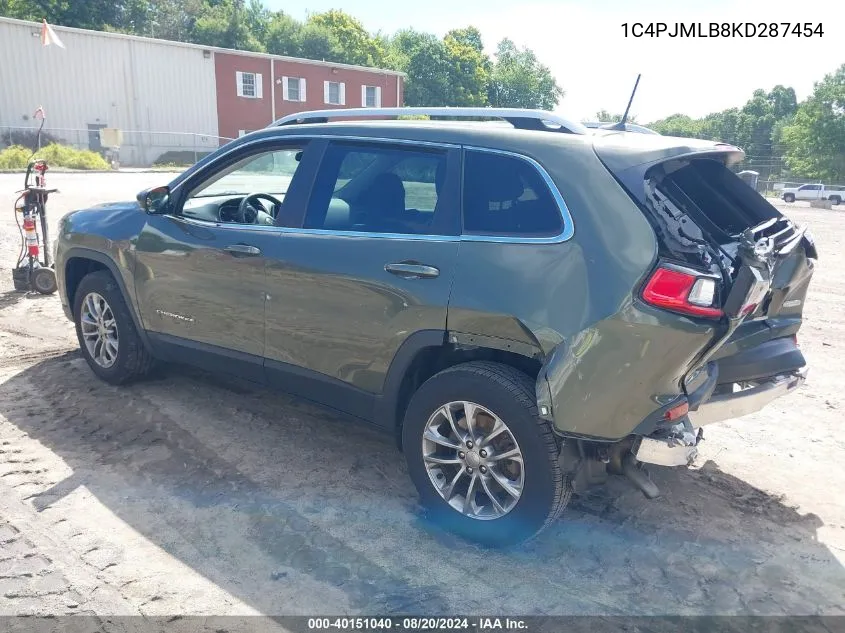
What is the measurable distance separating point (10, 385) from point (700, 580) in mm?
4752

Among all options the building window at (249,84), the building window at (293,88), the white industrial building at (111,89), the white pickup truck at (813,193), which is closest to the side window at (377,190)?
the white industrial building at (111,89)

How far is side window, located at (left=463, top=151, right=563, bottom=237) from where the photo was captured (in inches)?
123

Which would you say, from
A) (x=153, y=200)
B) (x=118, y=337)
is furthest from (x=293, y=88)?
(x=153, y=200)

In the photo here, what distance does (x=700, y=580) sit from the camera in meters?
3.10

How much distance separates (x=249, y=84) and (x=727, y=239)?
144 ft

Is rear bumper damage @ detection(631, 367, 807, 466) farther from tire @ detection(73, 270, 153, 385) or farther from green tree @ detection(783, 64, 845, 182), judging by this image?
green tree @ detection(783, 64, 845, 182)

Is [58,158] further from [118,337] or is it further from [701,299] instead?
[701,299]

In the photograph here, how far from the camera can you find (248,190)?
5.07m

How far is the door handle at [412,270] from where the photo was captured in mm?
3311

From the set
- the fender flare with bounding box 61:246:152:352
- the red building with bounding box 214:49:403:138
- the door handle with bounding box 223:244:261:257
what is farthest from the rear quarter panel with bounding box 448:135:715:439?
the red building with bounding box 214:49:403:138

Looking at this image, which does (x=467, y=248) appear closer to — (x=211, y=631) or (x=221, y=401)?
(x=211, y=631)

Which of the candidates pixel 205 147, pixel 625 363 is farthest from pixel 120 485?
pixel 205 147

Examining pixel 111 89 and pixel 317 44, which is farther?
pixel 317 44

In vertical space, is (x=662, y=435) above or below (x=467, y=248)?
below
